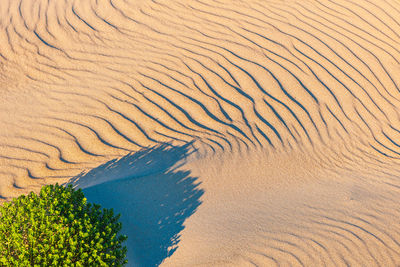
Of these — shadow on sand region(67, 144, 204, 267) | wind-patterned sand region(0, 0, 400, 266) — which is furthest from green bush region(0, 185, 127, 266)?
wind-patterned sand region(0, 0, 400, 266)

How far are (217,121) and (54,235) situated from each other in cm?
288

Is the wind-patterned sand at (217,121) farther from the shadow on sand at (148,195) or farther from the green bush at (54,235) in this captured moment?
the green bush at (54,235)

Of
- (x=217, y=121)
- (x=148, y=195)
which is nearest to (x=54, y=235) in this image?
(x=148, y=195)

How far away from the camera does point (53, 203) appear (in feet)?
10.2

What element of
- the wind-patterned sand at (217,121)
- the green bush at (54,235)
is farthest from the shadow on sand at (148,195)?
the green bush at (54,235)

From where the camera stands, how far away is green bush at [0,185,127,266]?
9.04ft

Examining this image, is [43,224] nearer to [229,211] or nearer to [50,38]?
[229,211]

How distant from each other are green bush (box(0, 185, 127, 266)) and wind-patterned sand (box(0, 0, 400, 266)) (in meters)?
0.77

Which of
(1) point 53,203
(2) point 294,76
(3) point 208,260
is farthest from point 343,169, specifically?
(1) point 53,203

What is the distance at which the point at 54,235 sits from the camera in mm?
2826

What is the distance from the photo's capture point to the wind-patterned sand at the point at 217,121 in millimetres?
3898

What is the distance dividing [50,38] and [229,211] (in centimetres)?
449

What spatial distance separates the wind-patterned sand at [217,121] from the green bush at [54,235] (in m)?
0.77

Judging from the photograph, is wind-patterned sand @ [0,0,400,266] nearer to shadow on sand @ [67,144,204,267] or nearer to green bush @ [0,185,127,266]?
shadow on sand @ [67,144,204,267]
